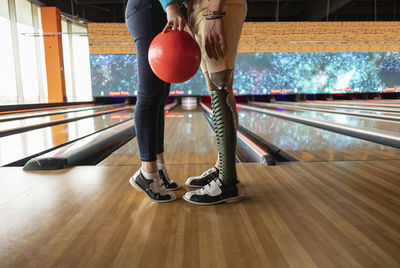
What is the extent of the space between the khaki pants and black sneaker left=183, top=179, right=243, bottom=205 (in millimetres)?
359

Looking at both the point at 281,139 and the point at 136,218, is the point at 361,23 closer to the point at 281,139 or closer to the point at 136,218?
the point at 281,139

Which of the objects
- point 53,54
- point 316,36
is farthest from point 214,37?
point 53,54

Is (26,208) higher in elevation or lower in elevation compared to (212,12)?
lower

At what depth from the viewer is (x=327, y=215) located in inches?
28.6

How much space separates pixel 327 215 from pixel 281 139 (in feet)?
3.98

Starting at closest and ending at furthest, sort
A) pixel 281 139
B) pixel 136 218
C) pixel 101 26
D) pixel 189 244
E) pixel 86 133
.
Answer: pixel 189 244
pixel 136 218
pixel 281 139
pixel 86 133
pixel 101 26

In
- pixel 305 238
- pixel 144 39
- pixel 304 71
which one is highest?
pixel 304 71

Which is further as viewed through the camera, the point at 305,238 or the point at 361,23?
the point at 361,23

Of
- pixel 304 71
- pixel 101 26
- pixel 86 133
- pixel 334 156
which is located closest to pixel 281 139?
pixel 334 156

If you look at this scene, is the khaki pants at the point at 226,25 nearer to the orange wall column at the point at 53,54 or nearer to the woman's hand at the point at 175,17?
the woman's hand at the point at 175,17

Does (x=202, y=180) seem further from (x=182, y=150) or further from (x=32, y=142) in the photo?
(x=32, y=142)

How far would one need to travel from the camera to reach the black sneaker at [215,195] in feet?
2.72

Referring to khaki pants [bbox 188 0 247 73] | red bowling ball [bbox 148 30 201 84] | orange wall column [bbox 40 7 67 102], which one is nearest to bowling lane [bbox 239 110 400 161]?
khaki pants [bbox 188 0 247 73]

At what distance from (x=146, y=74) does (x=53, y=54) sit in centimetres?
656
